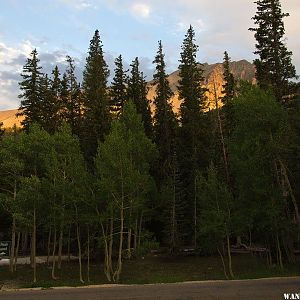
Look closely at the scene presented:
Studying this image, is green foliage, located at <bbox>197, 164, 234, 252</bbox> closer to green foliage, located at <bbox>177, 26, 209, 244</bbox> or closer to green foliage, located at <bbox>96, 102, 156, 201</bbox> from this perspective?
green foliage, located at <bbox>96, 102, 156, 201</bbox>

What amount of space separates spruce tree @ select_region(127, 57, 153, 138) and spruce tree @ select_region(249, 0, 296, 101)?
18.8 m

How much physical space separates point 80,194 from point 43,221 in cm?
468

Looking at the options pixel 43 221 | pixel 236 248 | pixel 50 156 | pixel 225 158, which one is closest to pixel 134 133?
pixel 50 156

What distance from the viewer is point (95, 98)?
4778 centimetres

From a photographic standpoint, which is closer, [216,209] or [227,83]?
[216,209]

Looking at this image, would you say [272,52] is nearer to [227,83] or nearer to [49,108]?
[227,83]

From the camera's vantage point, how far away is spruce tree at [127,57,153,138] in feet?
169

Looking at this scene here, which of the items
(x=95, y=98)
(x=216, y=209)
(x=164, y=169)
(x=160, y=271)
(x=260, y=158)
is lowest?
(x=160, y=271)

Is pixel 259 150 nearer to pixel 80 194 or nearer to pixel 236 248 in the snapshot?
pixel 80 194

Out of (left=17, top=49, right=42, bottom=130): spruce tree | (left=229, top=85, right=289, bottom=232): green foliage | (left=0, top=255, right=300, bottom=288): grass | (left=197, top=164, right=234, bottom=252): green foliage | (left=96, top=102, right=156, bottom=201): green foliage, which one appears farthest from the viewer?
(left=17, top=49, right=42, bottom=130): spruce tree

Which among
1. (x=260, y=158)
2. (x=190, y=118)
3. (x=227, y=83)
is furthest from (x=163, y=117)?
(x=260, y=158)

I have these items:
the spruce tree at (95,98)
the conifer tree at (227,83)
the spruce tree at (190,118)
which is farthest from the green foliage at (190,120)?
the spruce tree at (95,98)

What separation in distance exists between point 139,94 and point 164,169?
12.1 metres

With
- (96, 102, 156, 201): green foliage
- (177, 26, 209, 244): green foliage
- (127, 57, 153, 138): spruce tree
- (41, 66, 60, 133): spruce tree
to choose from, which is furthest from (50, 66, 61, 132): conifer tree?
(96, 102, 156, 201): green foliage
